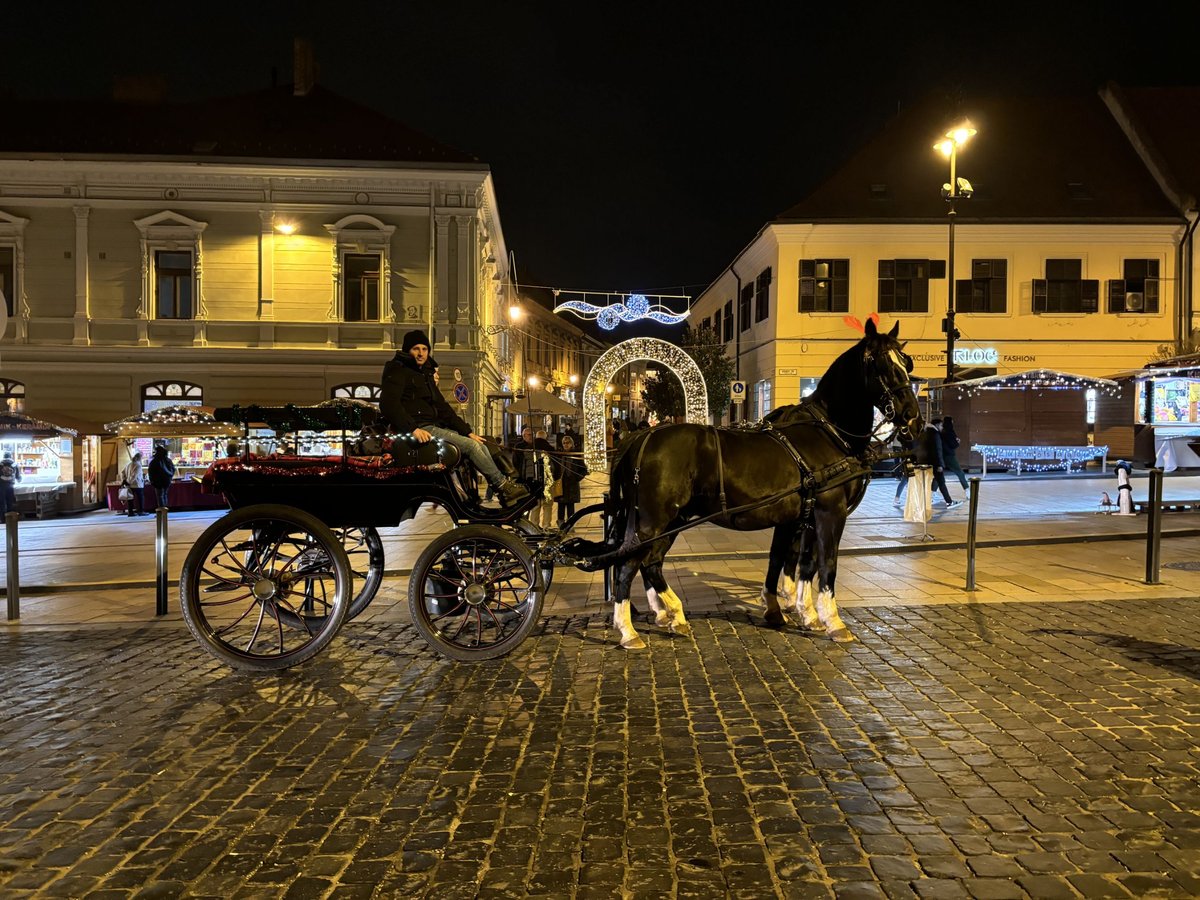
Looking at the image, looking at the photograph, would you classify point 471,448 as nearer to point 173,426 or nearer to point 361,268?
point 173,426

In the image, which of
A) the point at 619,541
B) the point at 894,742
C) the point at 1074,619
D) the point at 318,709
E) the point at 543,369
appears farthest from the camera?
the point at 543,369

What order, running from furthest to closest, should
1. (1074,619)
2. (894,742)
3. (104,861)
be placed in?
1. (1074,619)
2. (894,742)
3. (104,861)

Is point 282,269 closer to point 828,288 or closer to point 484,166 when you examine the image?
point 484,166

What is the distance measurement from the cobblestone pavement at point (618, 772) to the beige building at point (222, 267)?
1971cm

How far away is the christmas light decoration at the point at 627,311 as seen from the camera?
17188 millimetres

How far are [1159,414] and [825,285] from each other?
1101 centimetres

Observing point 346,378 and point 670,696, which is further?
point 346,378

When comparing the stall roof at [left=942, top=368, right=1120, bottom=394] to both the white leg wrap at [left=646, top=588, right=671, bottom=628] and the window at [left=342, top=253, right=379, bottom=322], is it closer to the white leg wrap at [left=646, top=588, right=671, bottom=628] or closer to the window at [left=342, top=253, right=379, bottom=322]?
the window at [left=342, top=253, right=379, bottom=322]

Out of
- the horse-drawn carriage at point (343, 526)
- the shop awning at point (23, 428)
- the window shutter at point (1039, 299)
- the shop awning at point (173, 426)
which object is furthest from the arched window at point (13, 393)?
the window shutter at point (1039, 299)

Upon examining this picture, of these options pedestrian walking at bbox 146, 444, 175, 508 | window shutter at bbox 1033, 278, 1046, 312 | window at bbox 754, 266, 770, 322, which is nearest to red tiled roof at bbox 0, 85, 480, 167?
pedestrian walking at bbox 146, 444, 175, 508

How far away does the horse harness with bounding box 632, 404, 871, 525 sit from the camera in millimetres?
6082

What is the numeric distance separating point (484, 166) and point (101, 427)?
13.5m

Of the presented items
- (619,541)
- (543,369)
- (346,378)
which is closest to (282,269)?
(346,378)

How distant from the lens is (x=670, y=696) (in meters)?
4.94
